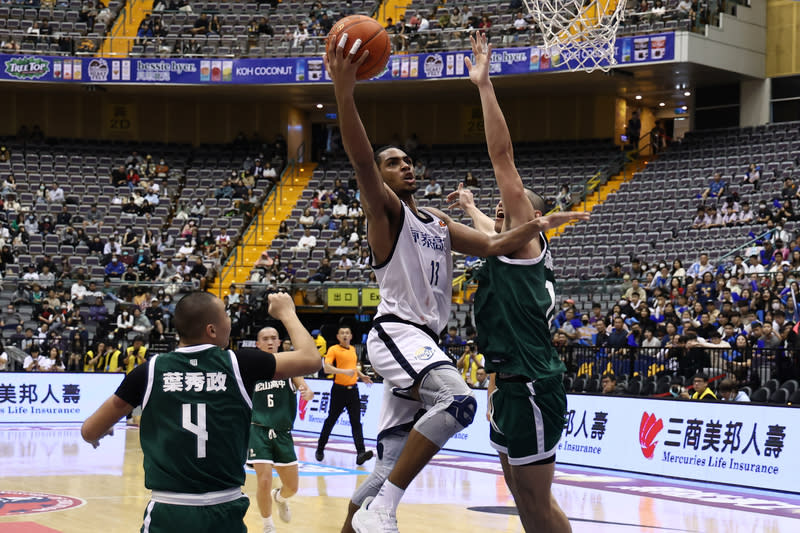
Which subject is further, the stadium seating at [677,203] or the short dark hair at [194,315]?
the stadium seating at [677,203]

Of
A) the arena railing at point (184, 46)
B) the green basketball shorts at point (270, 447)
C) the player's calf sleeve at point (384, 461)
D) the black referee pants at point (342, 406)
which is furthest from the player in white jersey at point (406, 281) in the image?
the arena railing at point (184, 46)

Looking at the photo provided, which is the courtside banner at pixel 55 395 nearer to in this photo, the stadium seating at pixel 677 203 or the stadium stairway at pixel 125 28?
the stadium seating at pixel 677 203

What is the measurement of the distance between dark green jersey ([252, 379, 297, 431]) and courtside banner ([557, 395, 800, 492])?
571cm

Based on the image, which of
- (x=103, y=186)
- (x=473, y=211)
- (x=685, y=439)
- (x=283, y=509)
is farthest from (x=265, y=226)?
(x=473, y=211)

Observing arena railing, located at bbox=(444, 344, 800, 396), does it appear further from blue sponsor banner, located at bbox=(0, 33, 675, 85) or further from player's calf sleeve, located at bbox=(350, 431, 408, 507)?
blue sponsor banner, located at bbox=(0, 33, 675, 85)

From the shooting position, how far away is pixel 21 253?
29125 millimetres

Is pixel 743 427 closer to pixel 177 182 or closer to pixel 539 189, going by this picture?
pixel 539 189

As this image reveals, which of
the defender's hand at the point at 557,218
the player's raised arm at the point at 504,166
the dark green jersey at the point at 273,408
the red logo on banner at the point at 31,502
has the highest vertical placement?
the player's raised arm at the point at 504,166

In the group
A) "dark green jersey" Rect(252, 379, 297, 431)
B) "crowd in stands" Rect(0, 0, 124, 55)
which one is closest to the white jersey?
"dark green jersey" Rect(252, 379, 297, 431)

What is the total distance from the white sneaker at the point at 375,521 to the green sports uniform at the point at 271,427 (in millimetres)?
4416

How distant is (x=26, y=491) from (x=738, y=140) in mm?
21953

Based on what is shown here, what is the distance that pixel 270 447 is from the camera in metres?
9.67

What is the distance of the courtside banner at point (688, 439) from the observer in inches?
488

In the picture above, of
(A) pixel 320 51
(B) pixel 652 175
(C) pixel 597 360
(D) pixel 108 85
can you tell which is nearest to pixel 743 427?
(C) pixel 597 360
